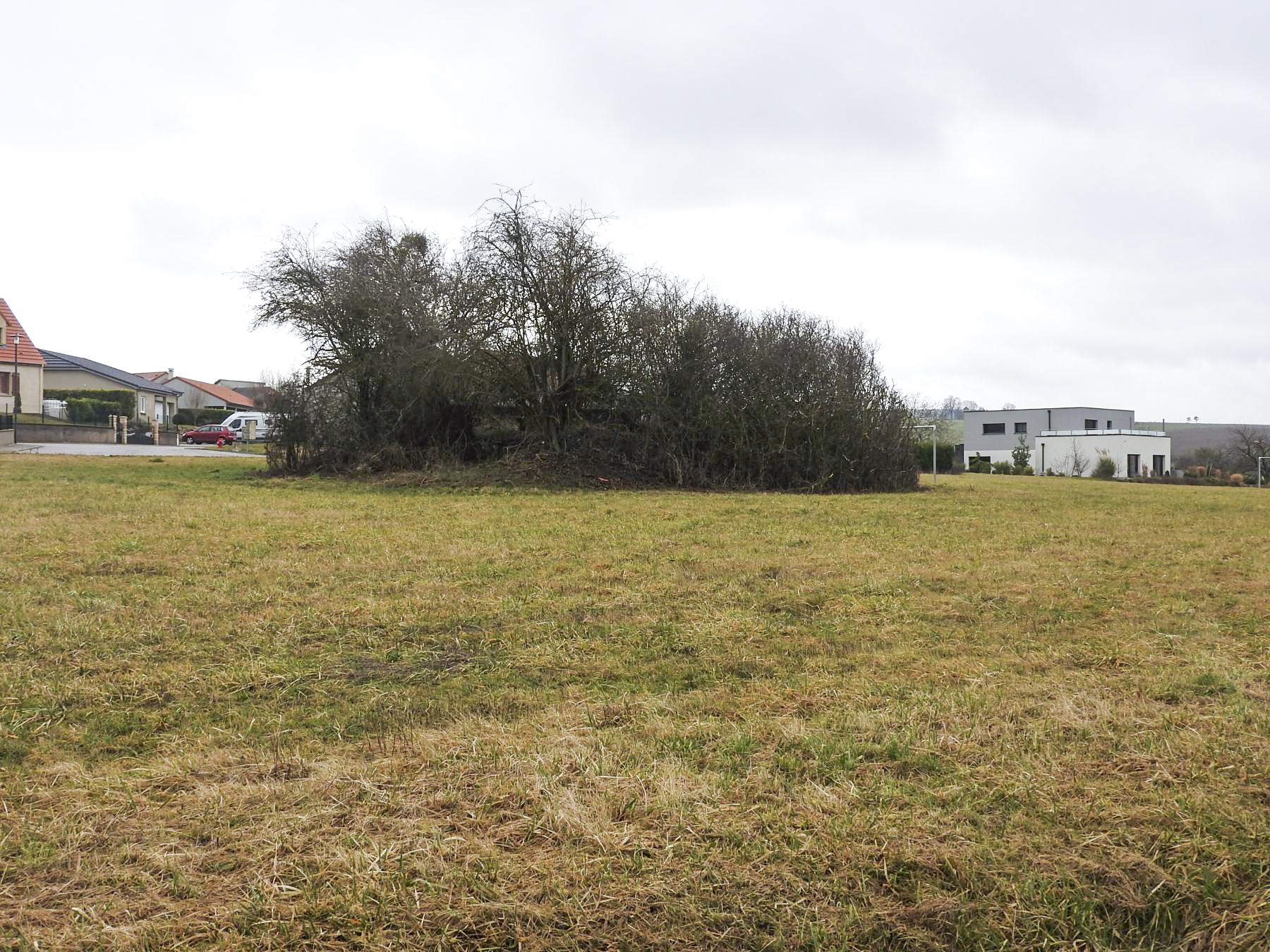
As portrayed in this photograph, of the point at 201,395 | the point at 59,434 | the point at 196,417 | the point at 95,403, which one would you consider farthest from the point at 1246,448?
the point at 201,395

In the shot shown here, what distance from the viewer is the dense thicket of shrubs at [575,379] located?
17.0m

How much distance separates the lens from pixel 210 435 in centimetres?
4478

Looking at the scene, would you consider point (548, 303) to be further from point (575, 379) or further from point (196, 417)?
point (196, 417)

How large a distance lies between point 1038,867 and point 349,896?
1736 mm

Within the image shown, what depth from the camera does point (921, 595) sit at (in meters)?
6.20

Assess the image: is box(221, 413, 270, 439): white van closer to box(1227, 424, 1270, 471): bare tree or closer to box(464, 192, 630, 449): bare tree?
box(464, 192, 630, 449): bare tree

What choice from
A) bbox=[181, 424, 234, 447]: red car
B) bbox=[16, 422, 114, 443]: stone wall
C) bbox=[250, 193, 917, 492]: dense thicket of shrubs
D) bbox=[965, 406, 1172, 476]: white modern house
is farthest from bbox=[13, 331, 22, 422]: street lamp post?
bbox=[965, 406, 1172, 476]: white modern house

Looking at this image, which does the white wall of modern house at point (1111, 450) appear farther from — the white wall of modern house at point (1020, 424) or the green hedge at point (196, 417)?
the green hedge at point (196, 417)

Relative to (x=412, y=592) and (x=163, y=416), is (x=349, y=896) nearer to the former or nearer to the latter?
(x=412, y=592)

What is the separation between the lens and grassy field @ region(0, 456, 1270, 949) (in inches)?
88.9

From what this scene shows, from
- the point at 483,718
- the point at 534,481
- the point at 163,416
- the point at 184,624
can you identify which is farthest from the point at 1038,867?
the point at 163,416

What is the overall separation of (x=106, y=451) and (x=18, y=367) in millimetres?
19600

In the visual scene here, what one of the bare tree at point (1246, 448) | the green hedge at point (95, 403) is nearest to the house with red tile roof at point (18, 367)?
the green hedge at point (95, 403)

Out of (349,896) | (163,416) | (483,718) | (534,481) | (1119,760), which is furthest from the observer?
(163,416)
